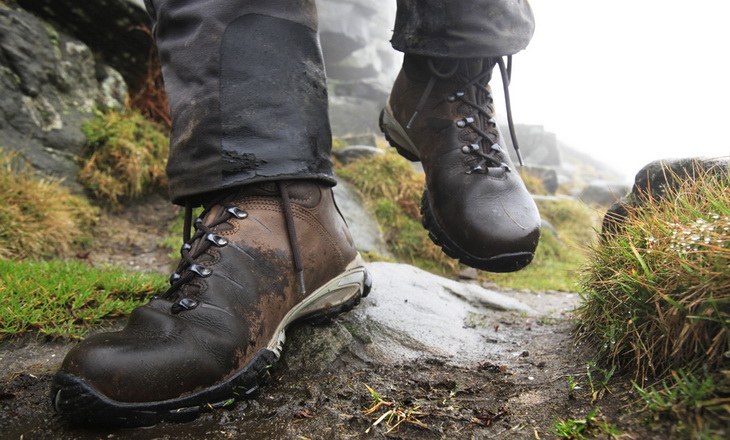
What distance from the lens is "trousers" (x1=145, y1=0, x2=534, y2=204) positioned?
50.9 inches

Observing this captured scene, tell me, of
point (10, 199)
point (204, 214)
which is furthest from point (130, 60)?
point (204, 214)

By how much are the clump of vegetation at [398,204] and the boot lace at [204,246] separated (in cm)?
362

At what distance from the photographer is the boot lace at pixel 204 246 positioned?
125 centimetres

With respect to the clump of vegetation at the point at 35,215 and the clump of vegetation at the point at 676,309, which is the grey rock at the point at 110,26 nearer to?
the clump of vegetation at the point at 35,215

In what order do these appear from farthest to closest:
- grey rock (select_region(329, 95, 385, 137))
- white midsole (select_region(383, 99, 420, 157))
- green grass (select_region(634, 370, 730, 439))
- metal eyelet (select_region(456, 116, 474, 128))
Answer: grey rock (select_region(329, 95, 385, 137))
white midsole (select_region(383, 99, 420, 157))
metal eyelet (select_region(456, 116, 474, 128))
green grass (select_region(634, 370, 730, 439))

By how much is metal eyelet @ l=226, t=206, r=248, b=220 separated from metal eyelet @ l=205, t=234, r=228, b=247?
78 mm

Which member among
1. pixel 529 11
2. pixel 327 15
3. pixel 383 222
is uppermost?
pixel 327 15

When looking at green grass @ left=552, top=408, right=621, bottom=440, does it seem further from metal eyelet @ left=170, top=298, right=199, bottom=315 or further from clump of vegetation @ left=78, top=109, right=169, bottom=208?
clump of vegetation @ left=78, top=109, right=169, bottom=208

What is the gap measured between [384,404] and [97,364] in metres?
0.69

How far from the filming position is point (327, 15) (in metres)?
17.2

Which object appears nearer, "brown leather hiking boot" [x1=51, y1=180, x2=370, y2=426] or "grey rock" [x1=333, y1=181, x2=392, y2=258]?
"brown leather hiking boot" [x1=51, y1=180, x2=370, y2=426]

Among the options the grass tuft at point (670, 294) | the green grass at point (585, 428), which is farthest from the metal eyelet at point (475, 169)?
the green grass at point (585, 428)

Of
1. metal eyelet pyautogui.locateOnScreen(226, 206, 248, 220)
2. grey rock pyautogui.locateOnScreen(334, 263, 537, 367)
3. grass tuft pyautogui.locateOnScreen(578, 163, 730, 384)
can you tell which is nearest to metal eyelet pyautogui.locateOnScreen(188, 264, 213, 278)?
metal eyelet pyautogui.locateOnScreen(226, 206, 248, 220)

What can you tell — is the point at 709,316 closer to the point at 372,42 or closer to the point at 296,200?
the point at 296,200
